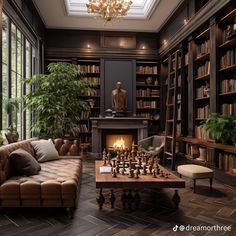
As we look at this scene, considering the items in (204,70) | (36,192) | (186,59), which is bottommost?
(36,192)

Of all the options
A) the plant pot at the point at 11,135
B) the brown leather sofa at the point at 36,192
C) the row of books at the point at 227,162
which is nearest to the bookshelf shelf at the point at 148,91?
the row of books at the point at 227,162

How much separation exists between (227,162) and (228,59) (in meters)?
1.81

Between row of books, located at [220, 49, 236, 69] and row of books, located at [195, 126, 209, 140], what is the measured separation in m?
1.33

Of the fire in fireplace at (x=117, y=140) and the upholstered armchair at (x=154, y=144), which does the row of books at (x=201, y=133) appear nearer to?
the upholstered armchair at (x=154, y=144)

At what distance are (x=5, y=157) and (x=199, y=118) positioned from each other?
4085mm

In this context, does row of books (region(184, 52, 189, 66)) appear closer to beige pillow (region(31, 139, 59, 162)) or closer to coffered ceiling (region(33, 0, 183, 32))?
coffered ceiling (region(33, 0, 183, 32))

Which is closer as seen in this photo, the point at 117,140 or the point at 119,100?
the point at 119,100

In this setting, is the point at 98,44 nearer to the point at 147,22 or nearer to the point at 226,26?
the point at 147,22

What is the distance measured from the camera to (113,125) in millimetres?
7547

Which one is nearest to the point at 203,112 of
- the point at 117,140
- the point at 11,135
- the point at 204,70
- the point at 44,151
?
the point at 204,70

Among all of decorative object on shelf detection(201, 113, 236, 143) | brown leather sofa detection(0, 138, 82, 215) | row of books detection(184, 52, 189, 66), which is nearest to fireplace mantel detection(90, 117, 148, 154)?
row of books detection(184, 52, 189, 66)

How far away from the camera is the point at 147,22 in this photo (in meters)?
7.52

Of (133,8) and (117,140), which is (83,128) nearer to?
(117,140)

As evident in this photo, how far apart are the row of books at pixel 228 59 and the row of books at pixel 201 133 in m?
1.33
